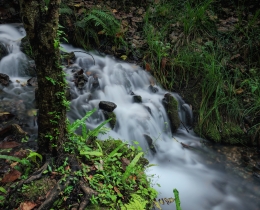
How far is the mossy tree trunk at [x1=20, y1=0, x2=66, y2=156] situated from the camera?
1.71m

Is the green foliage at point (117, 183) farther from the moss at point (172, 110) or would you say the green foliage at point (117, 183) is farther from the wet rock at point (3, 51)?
the wet rock at point (3, 51)

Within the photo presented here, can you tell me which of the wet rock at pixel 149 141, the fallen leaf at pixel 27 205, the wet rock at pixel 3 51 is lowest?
the wet rock at pixel 149 141

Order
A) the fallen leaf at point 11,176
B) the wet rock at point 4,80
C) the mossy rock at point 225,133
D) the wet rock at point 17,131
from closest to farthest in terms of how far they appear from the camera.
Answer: the fallen leaf at point 11,176
the wet rock at point 17,131
the wet rock at point 4,80
the mossy rock at point 225,133

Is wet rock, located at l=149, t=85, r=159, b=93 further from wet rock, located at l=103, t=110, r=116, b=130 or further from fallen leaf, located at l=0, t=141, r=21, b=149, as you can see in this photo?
fallen leaf, located at l=0, t=141, r=21, b=149

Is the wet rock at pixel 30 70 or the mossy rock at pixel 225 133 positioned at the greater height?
the wet rock at pixel 30 70

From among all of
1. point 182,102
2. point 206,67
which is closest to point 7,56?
point 182,102

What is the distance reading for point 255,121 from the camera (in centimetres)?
448

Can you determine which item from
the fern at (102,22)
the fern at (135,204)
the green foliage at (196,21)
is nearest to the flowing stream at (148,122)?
the fern at (102,22)

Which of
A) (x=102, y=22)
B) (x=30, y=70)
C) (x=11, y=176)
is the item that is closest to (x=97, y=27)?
(x=102, y=22)

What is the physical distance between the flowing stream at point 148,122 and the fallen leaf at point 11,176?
51.1 inches

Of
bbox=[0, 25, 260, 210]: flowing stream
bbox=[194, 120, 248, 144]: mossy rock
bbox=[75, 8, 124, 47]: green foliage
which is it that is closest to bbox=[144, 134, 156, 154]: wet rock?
bbox=[0, 25, 260, 210]: flowing stream

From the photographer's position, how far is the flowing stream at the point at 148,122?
3.48 metres

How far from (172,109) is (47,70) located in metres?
3.11

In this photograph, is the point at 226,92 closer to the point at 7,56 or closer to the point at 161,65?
the point at 161,65
